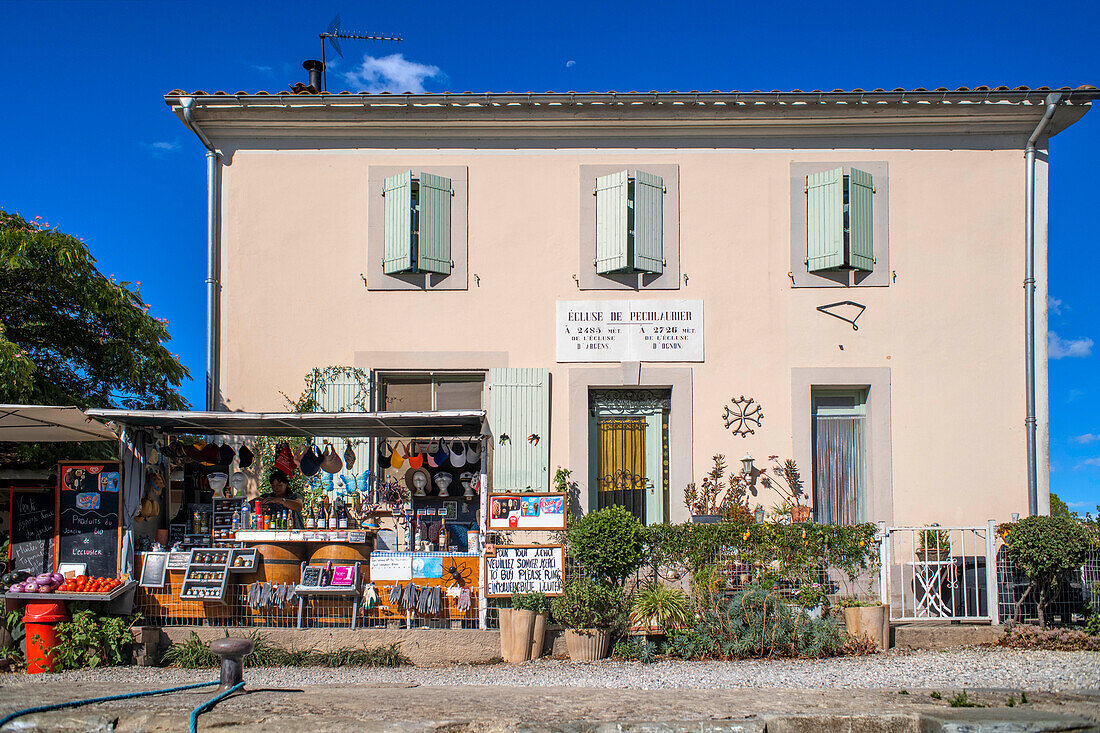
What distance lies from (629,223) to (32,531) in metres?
7.10

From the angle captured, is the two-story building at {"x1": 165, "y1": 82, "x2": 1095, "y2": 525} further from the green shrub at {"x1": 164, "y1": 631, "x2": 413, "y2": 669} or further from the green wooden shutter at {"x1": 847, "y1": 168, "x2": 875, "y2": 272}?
the green shrub at {"x1": 164, "y1": 631, "x2": 413, "y2": 669}

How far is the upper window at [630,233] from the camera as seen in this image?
11367mm

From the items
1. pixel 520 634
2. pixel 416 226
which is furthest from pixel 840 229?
pixel 520 634

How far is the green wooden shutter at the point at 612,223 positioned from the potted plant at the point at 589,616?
13.4 ft

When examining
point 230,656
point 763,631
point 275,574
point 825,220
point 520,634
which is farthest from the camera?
point 825,220

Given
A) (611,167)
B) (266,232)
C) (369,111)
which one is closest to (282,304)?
(266,232)

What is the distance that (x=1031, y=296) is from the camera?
11.2 m

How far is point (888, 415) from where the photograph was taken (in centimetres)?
1123

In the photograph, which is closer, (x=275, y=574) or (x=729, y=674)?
(x=729, y=674)

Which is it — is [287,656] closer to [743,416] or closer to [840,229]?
[743,416]

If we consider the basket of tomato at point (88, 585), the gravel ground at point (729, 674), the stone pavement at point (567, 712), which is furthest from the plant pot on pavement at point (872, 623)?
the basket of tomato at point (88, 585)

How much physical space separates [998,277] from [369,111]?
7.62 m

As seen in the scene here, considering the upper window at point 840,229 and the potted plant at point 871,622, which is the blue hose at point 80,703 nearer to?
the potted plant at point 871,622

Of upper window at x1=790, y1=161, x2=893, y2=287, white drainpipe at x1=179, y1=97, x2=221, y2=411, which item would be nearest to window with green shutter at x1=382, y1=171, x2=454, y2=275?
white drainpipe at x1=179, y1=97, x2=221, y2=411
